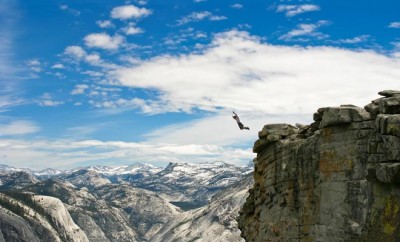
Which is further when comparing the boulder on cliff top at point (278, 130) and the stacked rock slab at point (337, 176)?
the boulder on cliff top at point (278, 130)

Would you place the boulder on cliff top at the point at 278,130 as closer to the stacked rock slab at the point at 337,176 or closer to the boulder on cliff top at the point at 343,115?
the stacked rock slab at the point at 337,176

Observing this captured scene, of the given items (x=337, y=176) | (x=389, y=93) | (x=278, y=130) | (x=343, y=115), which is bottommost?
(x=337, y=176)

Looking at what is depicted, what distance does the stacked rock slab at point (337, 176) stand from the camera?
29891 millimetres

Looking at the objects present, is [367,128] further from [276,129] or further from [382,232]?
[276,129]

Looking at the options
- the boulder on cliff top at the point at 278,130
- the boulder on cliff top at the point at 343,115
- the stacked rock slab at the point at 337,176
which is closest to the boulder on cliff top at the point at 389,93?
the stacked rock slab at the point at 337,176

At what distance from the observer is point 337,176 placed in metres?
33.5

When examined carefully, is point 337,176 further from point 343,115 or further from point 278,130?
point 278,130

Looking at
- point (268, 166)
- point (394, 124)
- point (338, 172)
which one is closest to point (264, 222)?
point (268, 166)

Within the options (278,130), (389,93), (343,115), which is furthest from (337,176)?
(278,130)

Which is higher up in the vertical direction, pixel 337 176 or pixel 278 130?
pixel 278 130

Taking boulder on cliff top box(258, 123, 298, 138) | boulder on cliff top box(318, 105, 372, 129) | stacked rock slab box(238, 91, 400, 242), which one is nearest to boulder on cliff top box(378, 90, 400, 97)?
stacked rock slab box(238, 91, 400, 242)

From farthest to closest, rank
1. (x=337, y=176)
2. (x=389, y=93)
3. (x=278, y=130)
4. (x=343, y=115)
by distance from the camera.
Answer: (x=278, y=130)
(x=337, y=176)
(x=343, y=115)
(x=389, y=93)

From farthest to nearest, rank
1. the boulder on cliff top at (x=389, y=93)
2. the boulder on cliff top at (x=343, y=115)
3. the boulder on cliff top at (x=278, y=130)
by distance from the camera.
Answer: the boulder on cliff top at (x=278, y=130) < the boulder on cliff top at (x=343, y=115) < the boulder on cliff top at (x=389, y=93)

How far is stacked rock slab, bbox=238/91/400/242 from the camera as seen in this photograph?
1177 inches
